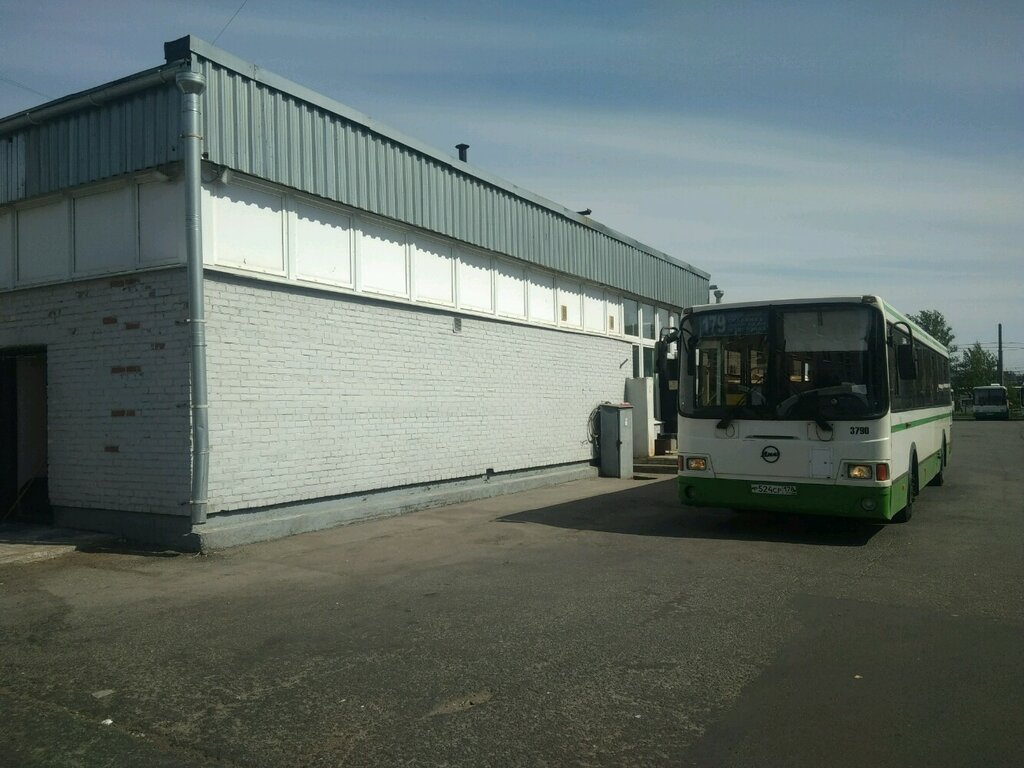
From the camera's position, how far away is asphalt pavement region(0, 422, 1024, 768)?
4.25m

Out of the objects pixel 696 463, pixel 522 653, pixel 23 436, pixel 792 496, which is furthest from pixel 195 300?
pixel 792 496

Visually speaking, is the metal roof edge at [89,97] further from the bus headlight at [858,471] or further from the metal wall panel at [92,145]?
the bus headlight at [858,471]

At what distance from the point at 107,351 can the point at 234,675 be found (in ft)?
20.2

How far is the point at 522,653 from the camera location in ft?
18.6

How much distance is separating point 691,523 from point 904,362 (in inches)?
135

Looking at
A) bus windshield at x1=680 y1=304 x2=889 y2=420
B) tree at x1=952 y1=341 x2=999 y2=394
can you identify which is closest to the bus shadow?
Answer: bus windshield at x1=680 y1=304 x2=889 y2=420

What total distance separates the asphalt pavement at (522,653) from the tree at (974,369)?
85841 mm

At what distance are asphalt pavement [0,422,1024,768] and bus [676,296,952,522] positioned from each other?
67 cm

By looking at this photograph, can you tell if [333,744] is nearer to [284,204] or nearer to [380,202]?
[284,204]

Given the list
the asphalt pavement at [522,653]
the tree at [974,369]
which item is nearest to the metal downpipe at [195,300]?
the asphalt pavement at [522,653]

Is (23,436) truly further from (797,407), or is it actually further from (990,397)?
(990,397)

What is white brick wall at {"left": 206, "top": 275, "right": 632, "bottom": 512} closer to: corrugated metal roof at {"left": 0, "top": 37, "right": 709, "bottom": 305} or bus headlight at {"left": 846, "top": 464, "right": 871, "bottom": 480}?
corrugated metal roof at {"left": 0, "top": 37, "right": 709, "bottom": 305}

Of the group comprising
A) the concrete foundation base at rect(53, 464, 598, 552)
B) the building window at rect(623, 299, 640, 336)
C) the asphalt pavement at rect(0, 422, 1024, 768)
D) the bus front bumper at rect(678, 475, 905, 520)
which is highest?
the building window at rect(623, 299, 640, 336)

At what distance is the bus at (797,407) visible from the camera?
9602mm
